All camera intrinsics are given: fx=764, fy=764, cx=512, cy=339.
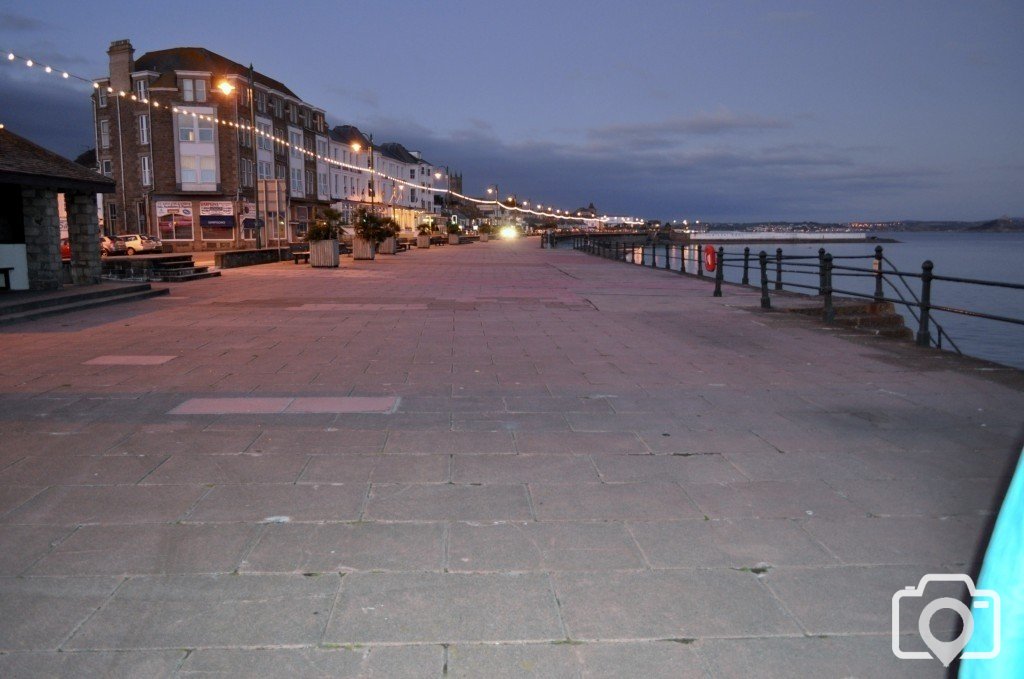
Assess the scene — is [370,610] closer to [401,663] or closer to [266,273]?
[401,663]

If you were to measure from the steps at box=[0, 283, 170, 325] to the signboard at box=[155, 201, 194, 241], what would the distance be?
36.2 metres

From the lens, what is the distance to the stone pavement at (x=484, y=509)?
2953 millimetres

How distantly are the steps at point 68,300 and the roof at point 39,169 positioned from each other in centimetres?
235

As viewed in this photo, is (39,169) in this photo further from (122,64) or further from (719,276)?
(122,64)

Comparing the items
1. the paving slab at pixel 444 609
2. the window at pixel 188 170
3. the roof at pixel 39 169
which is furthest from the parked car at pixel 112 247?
the paving slab at pixel 444 609

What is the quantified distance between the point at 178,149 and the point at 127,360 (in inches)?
1819

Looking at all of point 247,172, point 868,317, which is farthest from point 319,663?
point 247,172

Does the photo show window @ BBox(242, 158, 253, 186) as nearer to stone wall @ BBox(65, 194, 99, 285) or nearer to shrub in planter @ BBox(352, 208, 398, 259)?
shrub in planter @ BBox(352, 208, 398, 259)

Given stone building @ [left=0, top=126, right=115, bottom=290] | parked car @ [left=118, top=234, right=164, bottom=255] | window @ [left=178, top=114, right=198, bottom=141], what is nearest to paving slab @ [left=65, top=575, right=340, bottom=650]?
stone building @ [left=0, top=126, right=115, bottom=290]

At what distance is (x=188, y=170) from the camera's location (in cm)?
5038

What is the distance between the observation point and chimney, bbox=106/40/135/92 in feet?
160

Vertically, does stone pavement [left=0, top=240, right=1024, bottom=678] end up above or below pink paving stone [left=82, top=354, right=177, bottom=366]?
below

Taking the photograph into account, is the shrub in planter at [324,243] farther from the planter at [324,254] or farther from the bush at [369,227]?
the bush at [369,227]

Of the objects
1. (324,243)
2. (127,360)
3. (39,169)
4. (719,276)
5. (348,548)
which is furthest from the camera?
(324,243)
